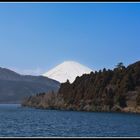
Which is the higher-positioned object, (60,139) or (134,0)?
(134,0)

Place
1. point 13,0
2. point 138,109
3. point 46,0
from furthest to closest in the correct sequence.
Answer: point 138,109, point 13,0, point 46,0

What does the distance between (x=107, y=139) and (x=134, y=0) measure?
775 centimetres

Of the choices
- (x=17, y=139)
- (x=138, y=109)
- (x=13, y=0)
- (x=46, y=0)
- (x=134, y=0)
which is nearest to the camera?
(x=17, y=139)

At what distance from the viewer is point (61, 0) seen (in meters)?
16.3

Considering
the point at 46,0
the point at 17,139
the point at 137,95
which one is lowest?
the point at 17,139

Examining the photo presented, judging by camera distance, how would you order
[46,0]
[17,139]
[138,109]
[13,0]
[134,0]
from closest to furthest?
[17,139]
[46,0]
[13,0]
[134,0]
[138,109]

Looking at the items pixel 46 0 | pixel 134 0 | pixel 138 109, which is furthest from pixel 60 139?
pixel 138 109

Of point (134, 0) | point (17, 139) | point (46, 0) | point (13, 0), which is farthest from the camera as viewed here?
point (134, 0)

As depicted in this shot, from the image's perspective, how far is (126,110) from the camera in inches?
7712

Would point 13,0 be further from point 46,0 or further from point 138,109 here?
point 138,109

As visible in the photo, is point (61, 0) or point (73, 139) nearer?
point (73, 139)

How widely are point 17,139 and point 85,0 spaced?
658 centimetres

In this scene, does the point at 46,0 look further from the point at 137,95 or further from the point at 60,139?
the point at 137,95

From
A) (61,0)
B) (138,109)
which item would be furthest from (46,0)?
(138,109)
